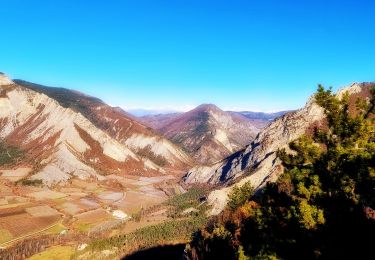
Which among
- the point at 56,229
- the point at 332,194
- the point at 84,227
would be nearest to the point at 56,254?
the point at 56,229

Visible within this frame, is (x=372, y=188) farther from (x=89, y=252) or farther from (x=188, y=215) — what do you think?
(x=188, y=215)

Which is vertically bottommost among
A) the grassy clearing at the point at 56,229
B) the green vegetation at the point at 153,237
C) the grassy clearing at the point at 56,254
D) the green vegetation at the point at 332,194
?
the grassy clearing at the point at 56,229

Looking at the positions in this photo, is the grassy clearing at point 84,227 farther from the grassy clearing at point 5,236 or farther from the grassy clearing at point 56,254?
the grassy clearing at point 5,236

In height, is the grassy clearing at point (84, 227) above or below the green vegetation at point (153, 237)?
below

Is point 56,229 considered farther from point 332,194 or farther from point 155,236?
point 332,194

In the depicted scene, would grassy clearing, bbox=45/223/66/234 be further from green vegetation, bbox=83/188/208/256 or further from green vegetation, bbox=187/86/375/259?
green vegetation, bbox=187/86/375/259

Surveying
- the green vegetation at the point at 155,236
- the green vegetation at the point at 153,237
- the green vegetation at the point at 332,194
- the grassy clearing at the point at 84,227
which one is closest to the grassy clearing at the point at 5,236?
the grassy clearing at the point at 84,227

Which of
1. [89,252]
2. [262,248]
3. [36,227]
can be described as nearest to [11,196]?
[36,227]

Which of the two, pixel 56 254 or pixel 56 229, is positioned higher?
pixel 56 254

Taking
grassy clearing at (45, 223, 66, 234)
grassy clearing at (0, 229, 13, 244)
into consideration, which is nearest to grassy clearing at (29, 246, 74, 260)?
grassy clearing at (0, 229, 13, 244)
